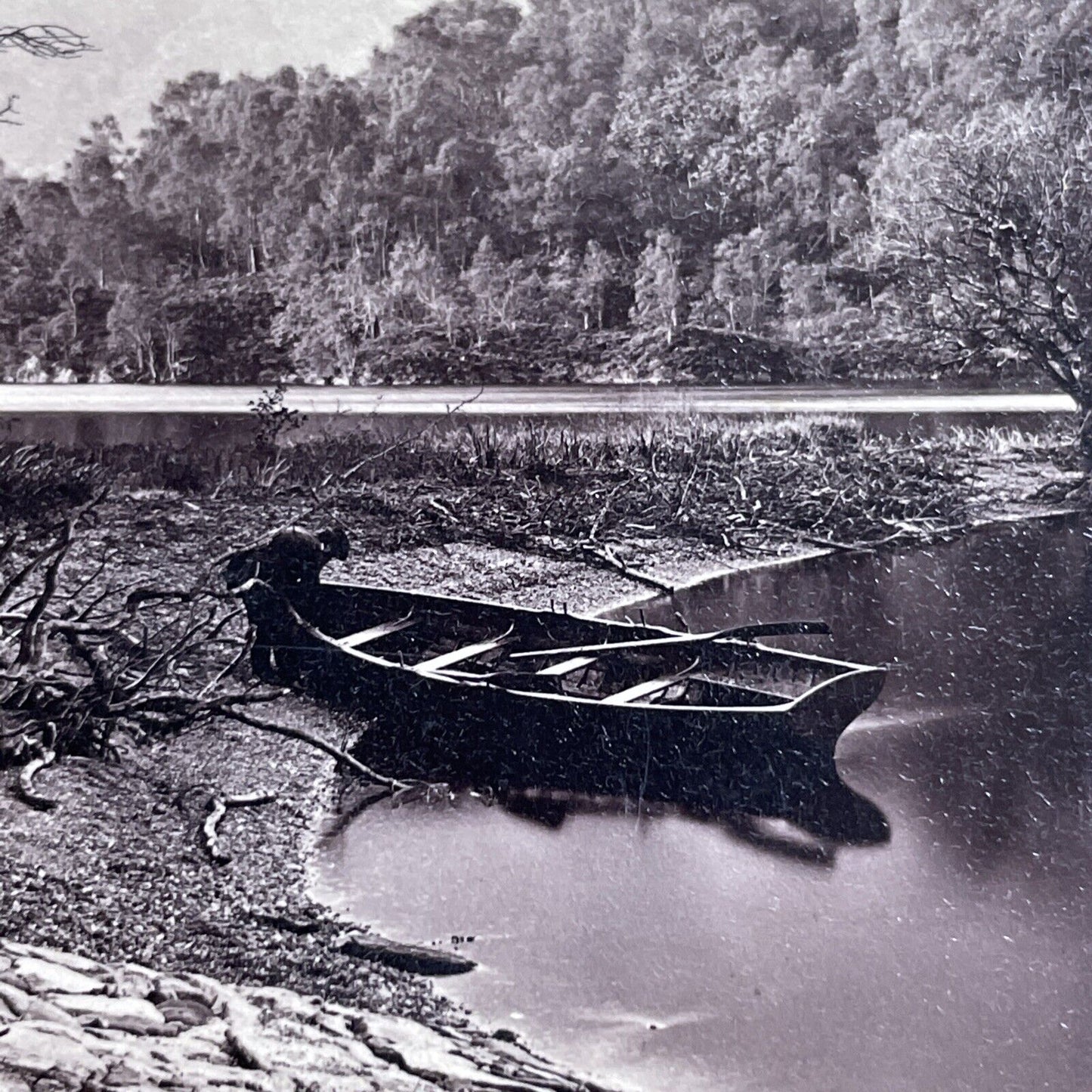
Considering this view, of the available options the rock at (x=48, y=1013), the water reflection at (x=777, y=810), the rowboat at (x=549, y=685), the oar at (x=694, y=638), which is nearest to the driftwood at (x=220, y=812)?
the rowboat at (x=549, y=685)

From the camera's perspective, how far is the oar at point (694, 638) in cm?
234

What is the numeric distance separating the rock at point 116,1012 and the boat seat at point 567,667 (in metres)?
0.97

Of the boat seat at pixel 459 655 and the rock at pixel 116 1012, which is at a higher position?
the boat seat at pixel 459 655

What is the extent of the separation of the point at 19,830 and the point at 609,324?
1.68m

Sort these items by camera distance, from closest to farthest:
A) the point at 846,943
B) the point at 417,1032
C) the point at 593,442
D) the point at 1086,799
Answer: the point at 417,1032 → the point at 846,943 → the point at 1086,799 → the point at 593,442

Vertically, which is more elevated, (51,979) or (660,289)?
(660,289)

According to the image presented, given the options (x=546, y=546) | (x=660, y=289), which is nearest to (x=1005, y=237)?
(x=660, y=289)

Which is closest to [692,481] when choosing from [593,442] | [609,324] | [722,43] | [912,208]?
[593,442]

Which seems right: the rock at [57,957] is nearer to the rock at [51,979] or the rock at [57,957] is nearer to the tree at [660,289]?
the rock at [51,979]

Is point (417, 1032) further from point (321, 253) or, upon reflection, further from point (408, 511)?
point (321, 253)

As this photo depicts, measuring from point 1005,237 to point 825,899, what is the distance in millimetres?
1682

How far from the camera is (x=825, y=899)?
210cm

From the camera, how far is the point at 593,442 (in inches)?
101

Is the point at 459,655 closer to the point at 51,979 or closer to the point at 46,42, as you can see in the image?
the point at 51,979
